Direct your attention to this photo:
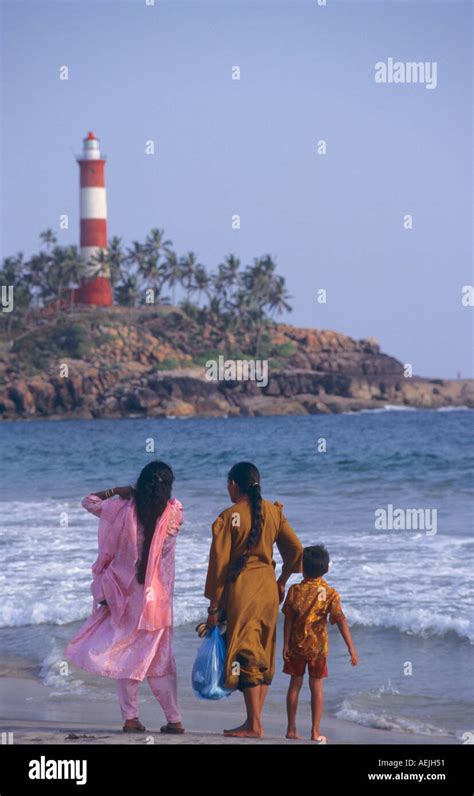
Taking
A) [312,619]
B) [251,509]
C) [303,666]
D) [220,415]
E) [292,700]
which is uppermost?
[251,509]

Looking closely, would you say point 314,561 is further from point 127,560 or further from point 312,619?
point 127,560

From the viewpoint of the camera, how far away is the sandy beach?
5836 millimetres

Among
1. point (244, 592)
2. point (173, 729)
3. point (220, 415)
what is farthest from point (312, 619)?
point (220, 415)

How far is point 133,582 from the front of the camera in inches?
233

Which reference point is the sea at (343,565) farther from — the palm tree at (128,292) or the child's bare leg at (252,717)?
the palm tree at (128,292)

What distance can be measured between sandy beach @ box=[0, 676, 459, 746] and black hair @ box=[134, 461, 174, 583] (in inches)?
31.5

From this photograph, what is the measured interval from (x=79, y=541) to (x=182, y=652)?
589 centimetres

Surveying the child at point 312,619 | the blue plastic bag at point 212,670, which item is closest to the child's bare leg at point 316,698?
the child at point 312,619

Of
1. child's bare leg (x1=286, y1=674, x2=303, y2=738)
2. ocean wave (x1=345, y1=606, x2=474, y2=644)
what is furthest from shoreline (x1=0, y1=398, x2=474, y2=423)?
child's bare leg (x1=286, y1=674, x2=303, y2=738)

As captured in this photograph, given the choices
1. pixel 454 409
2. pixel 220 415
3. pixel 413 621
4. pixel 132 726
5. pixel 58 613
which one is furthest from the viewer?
pixel 454 409

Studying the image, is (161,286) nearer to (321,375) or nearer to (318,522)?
(321,375)

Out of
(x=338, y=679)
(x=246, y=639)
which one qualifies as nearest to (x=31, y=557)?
(x=338, y=679)

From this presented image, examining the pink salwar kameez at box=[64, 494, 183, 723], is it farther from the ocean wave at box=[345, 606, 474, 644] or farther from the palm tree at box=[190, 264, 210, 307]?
the palm tree at box=[190, 264, 210, 307]

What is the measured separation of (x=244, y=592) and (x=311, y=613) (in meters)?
0.38
